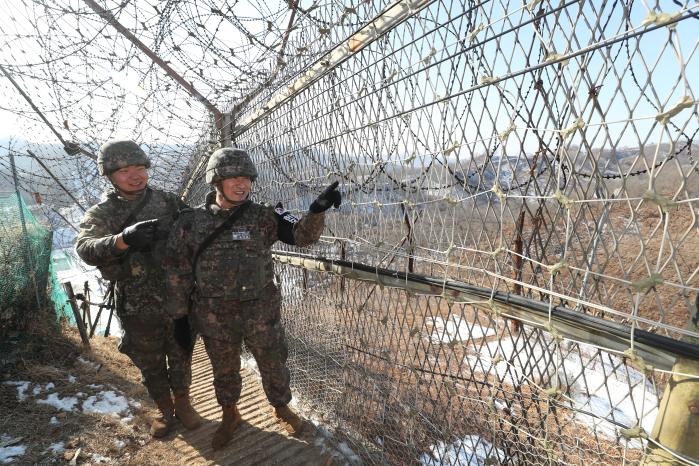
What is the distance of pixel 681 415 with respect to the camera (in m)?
0.93

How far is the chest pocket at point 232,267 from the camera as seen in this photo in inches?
92.4

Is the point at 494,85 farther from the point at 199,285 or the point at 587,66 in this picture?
the point at 199,285

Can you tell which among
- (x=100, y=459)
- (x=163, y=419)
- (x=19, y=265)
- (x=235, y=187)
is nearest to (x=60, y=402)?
(x=100, y=459)

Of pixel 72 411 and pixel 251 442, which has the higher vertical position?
pixel 251 442

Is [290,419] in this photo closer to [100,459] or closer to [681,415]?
[100,459]

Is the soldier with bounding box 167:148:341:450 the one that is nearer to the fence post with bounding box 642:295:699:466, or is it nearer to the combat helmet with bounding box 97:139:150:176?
the combat helmet with bounding box 97:139:150:176

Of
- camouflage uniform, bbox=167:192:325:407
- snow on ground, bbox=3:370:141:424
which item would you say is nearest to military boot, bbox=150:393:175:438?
snow on ground, bbox=3:370:141:424

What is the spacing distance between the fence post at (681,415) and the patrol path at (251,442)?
2.09 metres

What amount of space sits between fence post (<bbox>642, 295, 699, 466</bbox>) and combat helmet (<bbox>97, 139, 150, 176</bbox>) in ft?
10.1

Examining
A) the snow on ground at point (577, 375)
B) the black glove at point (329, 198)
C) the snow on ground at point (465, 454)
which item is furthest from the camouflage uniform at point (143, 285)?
the snow on ground at point (577, 375)

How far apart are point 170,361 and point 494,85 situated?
9.62 ft

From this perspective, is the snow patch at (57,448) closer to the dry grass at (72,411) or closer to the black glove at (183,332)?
the dry grass at (72,411)

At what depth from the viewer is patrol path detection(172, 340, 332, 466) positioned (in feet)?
8.43

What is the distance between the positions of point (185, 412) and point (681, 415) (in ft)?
10.2
